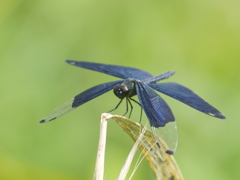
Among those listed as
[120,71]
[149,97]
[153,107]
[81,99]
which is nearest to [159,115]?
[153,107]

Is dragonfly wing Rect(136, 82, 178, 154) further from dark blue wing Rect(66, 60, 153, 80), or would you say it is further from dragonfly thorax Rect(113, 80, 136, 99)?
dark blue wing Rect(66, 60, 153, 80)

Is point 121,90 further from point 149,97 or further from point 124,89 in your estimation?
point 149,97

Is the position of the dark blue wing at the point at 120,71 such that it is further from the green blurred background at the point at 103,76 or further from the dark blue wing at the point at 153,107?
the green blurred background at the point at 103,76

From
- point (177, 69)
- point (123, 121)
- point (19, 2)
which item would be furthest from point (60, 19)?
point (123, 121)

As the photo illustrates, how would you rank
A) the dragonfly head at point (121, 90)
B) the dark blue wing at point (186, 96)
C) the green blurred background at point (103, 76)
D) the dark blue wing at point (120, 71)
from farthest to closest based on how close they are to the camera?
the green blurred background at point (103, 76) < the dark blue wing at point (120, 71) < the dragonfly head at point (121, 90) < the dark blue wing at point (186, 96)

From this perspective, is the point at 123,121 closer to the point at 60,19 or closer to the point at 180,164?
Answer: the point at 180,164

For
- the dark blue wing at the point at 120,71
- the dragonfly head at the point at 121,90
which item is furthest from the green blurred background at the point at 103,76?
the dragonfly head at the point at 121,90

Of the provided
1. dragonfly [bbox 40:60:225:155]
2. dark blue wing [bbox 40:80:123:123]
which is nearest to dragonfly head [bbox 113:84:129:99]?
dragonfly [bbox 40:60:225:155]
